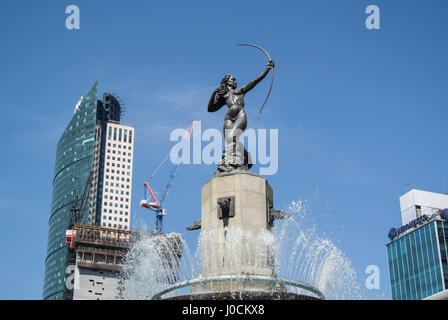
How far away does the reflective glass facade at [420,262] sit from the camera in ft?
433

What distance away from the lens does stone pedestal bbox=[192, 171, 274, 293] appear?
2398 cm

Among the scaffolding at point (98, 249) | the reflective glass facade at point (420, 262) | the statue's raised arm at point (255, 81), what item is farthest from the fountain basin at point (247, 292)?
the scaffolding at point (98, 249)

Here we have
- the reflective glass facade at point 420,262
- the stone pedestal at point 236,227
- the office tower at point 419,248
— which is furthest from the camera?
the office tower at point 419,248

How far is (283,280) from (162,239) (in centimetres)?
629

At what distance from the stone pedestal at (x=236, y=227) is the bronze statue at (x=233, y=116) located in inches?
34.4

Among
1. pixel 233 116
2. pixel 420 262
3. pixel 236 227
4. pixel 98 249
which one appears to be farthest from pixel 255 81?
pixel 98 249

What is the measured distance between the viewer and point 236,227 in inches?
961

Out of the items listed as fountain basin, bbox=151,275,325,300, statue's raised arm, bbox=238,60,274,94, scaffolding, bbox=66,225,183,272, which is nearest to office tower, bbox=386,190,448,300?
scaffolding, bbox=66,225,183,272

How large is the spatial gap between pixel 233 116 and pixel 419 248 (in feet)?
401

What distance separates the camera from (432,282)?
132375 mm

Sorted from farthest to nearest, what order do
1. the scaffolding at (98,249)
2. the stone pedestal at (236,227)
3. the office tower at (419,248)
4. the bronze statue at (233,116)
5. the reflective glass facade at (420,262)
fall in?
the scaffolding at (98,249) < the office tower at (419,248) < the reflective glass facade at (420,262) < the bronze statue at (233,116) < the stone pedestal at (236,227)

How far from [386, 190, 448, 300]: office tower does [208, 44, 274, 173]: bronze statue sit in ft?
363

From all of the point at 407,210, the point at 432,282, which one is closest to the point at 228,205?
the point at 432,282

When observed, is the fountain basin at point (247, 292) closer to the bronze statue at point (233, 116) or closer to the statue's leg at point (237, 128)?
the bronze statue at point (233, 116)
